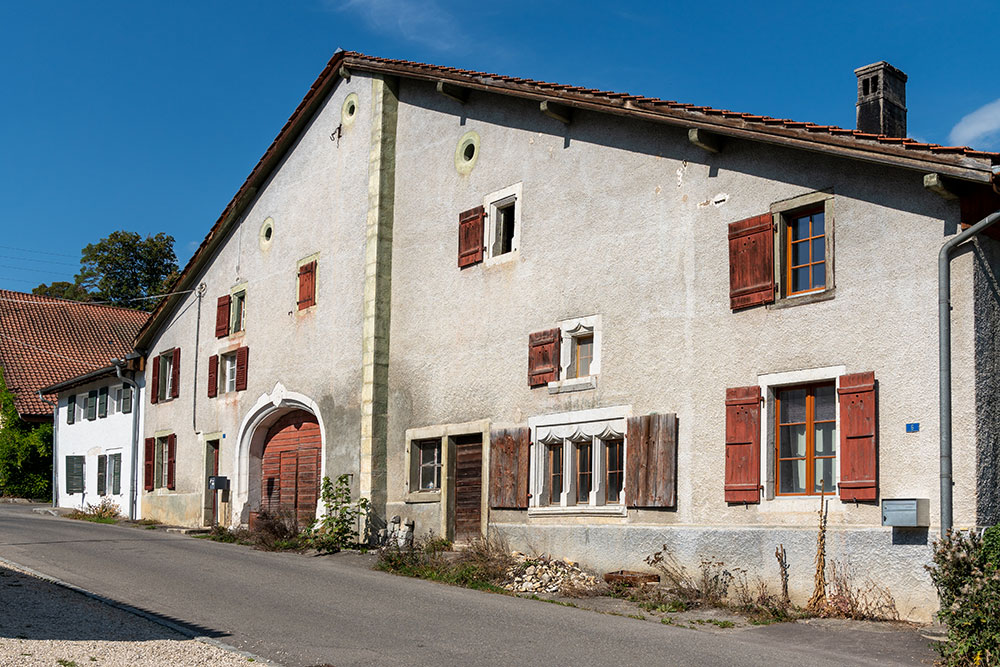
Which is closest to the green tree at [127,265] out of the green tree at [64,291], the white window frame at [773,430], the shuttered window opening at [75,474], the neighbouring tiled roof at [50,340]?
the green tree at [64,291]

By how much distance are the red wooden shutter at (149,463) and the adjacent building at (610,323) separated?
4.19 m

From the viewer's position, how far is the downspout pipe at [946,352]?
36.6 ft

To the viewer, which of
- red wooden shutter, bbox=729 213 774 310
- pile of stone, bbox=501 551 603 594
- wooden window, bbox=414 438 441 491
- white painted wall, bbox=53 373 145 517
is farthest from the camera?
white painted wall, bbox=53 373 145 517

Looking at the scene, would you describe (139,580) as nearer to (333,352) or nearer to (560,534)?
(560,534)

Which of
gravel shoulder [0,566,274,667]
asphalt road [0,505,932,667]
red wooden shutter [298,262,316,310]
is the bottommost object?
asphalt road [0,505,932,667]

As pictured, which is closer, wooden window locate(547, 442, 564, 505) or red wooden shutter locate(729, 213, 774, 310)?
red wooden shutter locate(729, 213, 774, 310)

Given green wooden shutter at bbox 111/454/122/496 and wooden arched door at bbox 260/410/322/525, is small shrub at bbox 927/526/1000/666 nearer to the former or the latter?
wooden arched door at bbox 260/410/322/525

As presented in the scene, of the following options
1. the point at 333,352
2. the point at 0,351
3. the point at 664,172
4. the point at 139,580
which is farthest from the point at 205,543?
the point at 0,351

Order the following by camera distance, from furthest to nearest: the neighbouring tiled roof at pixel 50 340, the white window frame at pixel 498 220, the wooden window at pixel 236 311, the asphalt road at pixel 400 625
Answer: the neighbouring tiled roof at pixel 50 340
the wooden window at pixel 236 311
the white window frame at pixel 498 220
the asphalt road at pixel 400 625

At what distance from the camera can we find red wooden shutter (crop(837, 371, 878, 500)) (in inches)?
469

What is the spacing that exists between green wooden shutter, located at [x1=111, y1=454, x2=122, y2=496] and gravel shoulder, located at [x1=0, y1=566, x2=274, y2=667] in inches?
697

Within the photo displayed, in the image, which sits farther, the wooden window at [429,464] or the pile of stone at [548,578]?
the wooden window at [429,464]

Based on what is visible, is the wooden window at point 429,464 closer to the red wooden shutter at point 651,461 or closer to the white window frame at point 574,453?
the white window frame at point 574,453

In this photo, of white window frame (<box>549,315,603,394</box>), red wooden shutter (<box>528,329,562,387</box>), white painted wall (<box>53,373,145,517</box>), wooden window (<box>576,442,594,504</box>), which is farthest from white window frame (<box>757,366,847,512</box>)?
white painted wall (<box>53,373,145,517</box>)
